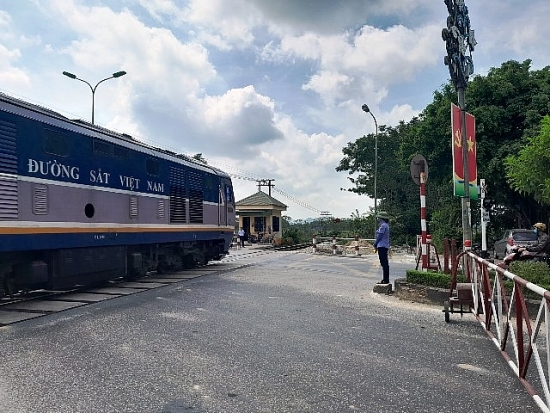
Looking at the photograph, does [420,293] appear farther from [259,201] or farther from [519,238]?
[259,201]

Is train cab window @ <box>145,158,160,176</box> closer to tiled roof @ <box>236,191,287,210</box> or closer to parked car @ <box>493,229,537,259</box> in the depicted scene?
parked car @ <box>493,229,537,259</box>

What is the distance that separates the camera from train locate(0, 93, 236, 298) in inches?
322

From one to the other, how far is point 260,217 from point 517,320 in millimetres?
36576

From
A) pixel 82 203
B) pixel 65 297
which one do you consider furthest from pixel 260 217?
pixel 65 297

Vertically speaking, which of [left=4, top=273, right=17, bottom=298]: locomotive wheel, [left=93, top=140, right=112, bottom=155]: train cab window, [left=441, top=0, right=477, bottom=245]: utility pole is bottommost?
[left=4, top=273, right=17, bottom=298]: locomotive wheel

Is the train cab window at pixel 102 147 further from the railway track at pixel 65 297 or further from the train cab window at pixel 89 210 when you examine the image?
the railway track at pixel 65 297

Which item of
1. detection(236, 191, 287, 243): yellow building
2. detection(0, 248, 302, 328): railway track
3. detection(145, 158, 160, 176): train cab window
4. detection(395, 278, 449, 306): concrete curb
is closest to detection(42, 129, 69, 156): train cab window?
detection(0, 248, 302, 328): railway track

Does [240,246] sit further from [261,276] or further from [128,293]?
[128,293]

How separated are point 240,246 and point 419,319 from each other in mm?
26433

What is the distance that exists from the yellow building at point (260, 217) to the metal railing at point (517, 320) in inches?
1302

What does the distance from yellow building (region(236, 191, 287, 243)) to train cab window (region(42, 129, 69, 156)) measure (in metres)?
30.3

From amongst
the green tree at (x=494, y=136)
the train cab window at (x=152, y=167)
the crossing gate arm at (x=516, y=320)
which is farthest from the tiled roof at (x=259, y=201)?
the crossing gate arm at (x=516, y=320)

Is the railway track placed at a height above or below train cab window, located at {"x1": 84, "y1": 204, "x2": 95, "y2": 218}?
below

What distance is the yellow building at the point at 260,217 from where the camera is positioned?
40.3 metres
